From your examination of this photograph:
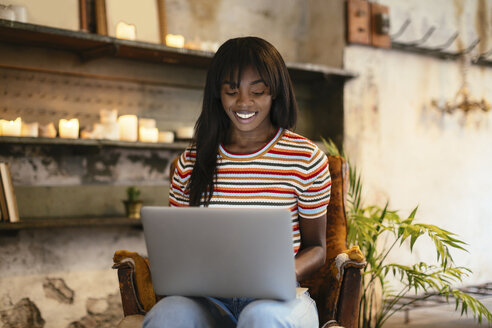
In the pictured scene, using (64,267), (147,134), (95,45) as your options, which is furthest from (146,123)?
(64,267)

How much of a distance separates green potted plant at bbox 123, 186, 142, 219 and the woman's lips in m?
1.45

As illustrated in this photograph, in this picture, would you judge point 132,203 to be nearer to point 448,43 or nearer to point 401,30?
point 401,30

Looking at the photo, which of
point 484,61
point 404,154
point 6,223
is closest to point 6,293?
point 6,223

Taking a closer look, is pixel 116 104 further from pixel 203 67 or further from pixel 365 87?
pixel 365 87

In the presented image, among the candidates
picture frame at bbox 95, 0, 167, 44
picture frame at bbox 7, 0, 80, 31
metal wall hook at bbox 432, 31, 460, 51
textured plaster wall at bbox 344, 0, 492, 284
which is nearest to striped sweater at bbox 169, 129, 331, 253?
picture frame at bbox 95, 0, 167, 44

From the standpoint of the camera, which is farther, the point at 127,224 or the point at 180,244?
the point at 127,224

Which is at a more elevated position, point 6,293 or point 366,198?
point 366,198

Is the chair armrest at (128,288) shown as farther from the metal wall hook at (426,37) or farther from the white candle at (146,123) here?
the metal wall hook at (426,37)

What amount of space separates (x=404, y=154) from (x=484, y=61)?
3.84 ft

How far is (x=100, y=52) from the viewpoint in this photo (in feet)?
9.18

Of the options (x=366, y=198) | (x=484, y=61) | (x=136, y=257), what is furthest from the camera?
(x=484, y=61)

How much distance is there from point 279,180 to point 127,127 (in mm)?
1476

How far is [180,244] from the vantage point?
1266 mm

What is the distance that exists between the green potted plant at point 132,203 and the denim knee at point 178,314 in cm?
160
